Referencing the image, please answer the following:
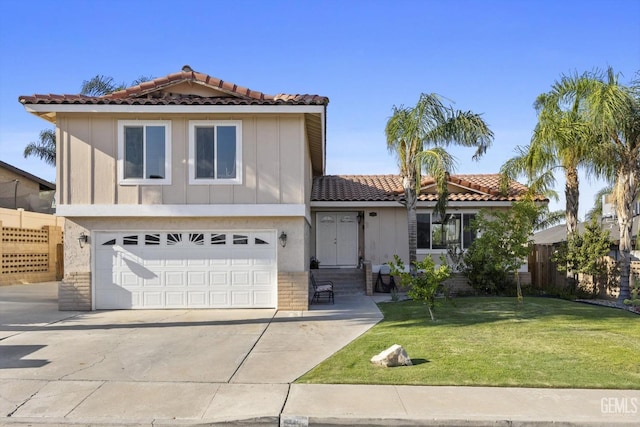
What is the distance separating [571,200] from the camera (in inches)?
654

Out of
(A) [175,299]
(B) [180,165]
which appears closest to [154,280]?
(A) [175,299]

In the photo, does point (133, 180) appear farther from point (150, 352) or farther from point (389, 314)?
point (389, 314)

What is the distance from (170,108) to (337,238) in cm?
907

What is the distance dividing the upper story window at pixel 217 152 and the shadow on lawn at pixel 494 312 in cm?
527

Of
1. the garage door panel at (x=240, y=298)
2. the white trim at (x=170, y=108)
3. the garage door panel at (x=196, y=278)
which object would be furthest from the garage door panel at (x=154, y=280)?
the white trim at (x=170, y=108)

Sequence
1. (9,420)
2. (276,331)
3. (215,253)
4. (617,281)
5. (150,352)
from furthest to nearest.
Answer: (617,281)
(215,253)
(276,331)
(150,352)
(9,420)

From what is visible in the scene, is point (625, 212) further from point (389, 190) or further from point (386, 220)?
point (389, 190)

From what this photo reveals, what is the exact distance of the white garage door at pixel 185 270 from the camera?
1342 centimetres

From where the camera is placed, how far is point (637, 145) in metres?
13.9

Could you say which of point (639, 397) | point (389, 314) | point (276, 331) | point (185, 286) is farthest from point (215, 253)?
point (639, 397)

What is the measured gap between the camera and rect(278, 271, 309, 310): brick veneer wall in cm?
1330

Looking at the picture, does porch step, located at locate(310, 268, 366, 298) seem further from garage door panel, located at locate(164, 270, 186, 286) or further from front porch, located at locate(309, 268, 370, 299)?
garage door panel, located at locate(164, 270, 186, 286)

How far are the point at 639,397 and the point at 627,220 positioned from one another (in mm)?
9401

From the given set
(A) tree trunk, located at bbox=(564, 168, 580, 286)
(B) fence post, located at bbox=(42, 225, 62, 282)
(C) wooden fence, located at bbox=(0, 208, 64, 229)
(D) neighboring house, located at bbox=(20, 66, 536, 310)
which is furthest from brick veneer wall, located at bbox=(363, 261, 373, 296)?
(B) fence post, located at bbox=(42, 225, 62, 282)
